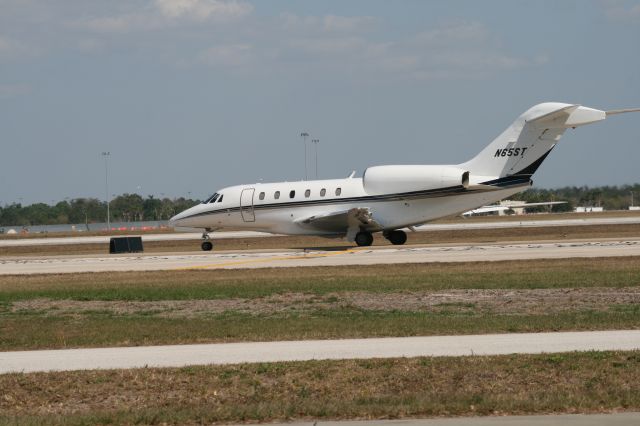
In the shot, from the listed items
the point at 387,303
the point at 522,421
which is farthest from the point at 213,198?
the point at 522,421

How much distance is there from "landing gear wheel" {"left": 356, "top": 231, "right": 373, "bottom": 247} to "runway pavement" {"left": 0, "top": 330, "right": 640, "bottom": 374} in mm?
27930

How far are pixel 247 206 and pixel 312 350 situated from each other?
1231 inches

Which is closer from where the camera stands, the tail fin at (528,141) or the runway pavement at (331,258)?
the runway pavement at (331,258)

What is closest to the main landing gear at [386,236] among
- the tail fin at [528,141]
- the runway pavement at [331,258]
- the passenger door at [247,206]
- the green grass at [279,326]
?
the runway pavement at [331,258]

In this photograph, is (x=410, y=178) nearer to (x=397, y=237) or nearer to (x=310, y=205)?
(x=397, y=237)

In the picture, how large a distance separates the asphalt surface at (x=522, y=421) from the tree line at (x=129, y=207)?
143 m

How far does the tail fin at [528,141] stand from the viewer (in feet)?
123

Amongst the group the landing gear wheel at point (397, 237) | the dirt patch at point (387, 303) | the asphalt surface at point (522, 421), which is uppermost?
the landing gear wheel at point (397, 237)

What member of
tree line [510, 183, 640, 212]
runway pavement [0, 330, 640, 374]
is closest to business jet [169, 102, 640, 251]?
runway pavement [0, 330, 640, 374]

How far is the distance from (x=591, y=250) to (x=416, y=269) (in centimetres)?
799

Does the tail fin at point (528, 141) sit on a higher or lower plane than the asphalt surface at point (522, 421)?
higher

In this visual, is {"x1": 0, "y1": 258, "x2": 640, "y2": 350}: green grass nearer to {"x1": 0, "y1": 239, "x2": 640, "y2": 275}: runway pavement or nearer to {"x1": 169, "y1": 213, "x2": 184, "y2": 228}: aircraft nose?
{"x1": 0, "y1": 239, "x2": 640, "y2": 275}: runway pavement

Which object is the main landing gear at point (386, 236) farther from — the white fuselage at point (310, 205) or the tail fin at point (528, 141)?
the tail fin at point (528, 141)

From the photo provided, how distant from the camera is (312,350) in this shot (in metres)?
13.6
